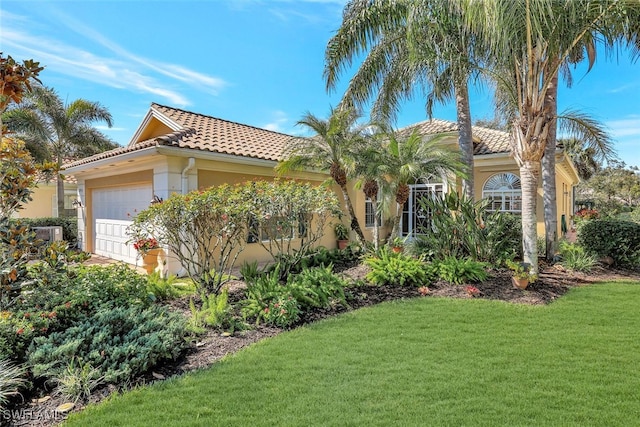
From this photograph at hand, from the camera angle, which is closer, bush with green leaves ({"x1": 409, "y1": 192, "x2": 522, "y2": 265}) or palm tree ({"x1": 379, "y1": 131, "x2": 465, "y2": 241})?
bush with green leaves ({"x1": 409, "y1": 192, "x2": 522, "y2": 265})

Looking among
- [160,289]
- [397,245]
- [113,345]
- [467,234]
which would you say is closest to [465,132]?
[467,234]

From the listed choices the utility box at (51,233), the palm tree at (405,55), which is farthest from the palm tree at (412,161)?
the utility box at (51,233)

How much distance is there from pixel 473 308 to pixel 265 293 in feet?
13.5

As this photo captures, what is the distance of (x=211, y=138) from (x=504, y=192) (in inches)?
508

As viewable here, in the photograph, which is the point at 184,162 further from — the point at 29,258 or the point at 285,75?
the point at 285,75

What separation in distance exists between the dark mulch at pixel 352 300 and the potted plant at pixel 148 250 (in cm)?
223

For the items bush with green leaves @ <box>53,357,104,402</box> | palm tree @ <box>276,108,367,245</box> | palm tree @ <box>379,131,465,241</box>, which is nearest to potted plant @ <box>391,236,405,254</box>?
palm tree @ <box>276,108,367,245</box>

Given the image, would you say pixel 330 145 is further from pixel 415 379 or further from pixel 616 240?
pixel 616 240

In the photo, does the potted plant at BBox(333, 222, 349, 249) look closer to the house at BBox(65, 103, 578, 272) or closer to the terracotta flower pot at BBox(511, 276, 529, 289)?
the house at BBox(65, 103, 578, 272)

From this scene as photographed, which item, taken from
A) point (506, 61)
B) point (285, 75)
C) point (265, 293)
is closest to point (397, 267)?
point (265, 293)

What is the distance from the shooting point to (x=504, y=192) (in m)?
15.7

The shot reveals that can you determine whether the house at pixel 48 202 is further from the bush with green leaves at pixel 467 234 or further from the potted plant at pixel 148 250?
the bush with green leaves at pixel 467 234

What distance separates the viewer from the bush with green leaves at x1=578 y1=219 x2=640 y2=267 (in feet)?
33.0

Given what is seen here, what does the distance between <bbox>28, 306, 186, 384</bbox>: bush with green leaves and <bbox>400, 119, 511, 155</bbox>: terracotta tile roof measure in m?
11.8
